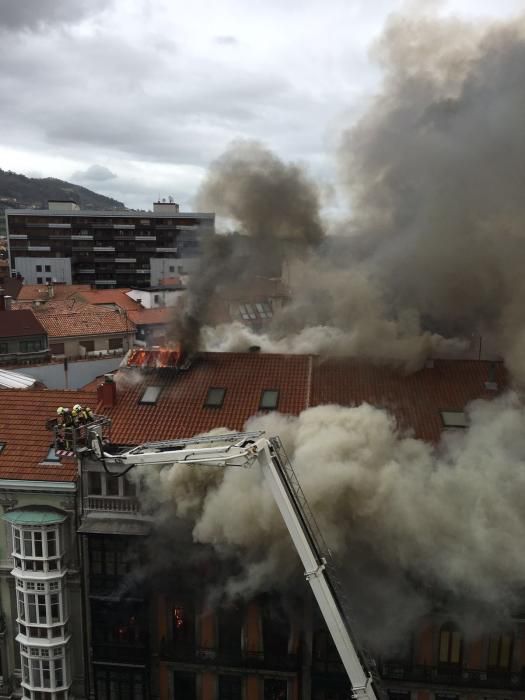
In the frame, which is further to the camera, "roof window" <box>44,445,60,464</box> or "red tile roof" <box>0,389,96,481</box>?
"roof window" <box>44,445,60,464</box>

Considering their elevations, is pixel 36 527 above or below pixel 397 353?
below

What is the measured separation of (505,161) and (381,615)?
13922 mm

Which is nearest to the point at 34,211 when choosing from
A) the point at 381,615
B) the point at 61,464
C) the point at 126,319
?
the point at 126,319

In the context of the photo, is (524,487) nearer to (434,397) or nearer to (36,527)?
(434,397)

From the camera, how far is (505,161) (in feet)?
62.0

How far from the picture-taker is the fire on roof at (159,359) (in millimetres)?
20359

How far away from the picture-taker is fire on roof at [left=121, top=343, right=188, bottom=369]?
20.4 m

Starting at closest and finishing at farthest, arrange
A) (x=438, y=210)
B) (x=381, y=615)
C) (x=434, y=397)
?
1. (x=381, y=615)
2. (x=434, y=397)
3. (x=438, y=210)

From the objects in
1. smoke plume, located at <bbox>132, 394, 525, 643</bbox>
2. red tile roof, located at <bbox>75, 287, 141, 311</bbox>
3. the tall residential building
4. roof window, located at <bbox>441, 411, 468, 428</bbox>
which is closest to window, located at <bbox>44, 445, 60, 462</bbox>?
smoke plume, located at <bbox>132, 394, 525, 643</bbox>

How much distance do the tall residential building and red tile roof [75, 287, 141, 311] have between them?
79.9 feet

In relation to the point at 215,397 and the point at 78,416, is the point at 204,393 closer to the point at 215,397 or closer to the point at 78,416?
the point at 215,397

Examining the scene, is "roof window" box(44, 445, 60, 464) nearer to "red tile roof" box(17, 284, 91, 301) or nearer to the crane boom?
the crane boom

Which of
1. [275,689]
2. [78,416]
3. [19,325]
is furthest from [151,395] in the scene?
[19,325]

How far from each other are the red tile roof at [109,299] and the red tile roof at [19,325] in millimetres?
14044
